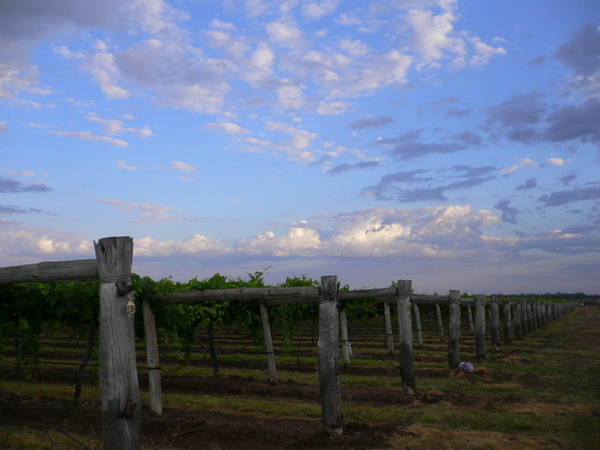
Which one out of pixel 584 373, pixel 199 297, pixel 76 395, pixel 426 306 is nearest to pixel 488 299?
pixel 584 373

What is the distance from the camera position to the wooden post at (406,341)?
9906mm

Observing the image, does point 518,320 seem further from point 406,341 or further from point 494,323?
point 406,341

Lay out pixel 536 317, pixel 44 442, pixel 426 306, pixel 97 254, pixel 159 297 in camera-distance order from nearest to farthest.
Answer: pixel 97 254, pixel 44 442, pixel 159 297, pixel 426 306, pixel 536 317

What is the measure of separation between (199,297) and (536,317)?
30544 mm

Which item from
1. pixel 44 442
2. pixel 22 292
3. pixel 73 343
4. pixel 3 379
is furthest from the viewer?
pixel 73 343

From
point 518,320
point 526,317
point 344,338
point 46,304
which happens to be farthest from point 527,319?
point 46,304

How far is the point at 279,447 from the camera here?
6.04 meters

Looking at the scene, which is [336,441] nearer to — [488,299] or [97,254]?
[97,254]

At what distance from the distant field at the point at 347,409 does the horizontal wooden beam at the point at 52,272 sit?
154cm

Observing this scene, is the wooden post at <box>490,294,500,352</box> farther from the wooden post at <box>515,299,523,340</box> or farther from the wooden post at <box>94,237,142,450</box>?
the wooden post at <box>94,237,142,450</box>

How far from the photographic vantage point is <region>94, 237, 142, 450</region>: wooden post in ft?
12.7

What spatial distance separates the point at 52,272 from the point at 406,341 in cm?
741

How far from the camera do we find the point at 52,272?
4.57 m

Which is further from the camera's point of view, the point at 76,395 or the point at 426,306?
the point at 426,306
